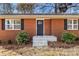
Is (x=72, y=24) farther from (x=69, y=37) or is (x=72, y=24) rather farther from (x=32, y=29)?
(x=32, y=29)

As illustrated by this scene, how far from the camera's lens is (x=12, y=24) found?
2070 cm

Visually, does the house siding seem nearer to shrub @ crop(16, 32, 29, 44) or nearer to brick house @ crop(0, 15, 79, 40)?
brick house @ crop(0, 15, 79, 40)

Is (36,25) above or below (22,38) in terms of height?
above

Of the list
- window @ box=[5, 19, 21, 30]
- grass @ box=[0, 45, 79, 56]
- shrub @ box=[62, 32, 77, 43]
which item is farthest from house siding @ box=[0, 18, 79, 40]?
grass @ box=[0, 45, 79, 56]

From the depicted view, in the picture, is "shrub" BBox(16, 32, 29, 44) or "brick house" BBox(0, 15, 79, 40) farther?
"brick house" BBox(0, 15, 79, 40)

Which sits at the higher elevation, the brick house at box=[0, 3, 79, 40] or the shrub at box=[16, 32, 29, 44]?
the brick house at box=[0, 3, 79, 40]

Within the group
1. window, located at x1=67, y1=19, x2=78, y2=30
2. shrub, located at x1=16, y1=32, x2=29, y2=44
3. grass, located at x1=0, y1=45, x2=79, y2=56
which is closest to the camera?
grass, located at x1=0, y1=45, x2=79, y2=56

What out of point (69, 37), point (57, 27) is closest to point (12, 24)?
point (57, 27)

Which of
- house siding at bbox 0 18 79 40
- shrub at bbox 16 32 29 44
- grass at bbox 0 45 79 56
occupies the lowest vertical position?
grass at bbox 0 45 79 56

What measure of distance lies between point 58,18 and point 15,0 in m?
Answer: 13.1

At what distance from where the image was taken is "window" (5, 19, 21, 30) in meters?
20.5

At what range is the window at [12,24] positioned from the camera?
20.5 metres

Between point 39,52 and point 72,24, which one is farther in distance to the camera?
point 72,24

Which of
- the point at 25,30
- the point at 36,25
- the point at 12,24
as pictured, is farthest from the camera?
the point at 36,25
